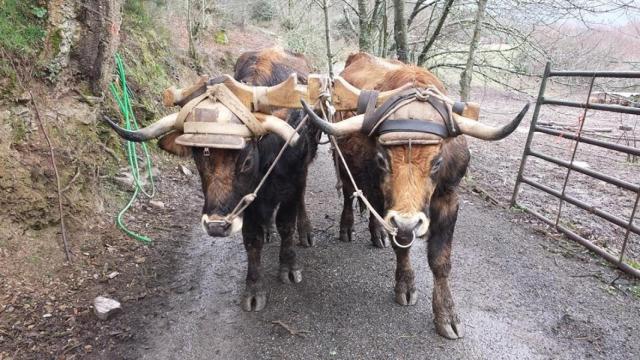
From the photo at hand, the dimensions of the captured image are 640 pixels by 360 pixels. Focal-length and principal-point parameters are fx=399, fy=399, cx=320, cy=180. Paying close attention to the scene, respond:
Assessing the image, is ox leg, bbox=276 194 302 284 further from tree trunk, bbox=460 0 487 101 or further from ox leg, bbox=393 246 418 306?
tree trunk, bbox=460 0 487 101

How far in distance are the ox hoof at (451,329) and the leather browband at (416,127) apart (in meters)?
1.59

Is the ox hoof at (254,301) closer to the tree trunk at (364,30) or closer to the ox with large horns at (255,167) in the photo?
the ox with large horns at (255,167)

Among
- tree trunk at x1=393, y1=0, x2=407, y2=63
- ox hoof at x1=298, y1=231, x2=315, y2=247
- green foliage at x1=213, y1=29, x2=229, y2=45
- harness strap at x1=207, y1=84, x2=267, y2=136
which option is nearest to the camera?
harness strap at x1=207, y1=84, x2=267, y2=136

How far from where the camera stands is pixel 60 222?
3.98m

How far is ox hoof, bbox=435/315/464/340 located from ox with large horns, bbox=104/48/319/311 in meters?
1.47

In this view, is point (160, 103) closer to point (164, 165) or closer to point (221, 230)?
point (164, 165)

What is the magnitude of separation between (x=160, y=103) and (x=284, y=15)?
1516cm

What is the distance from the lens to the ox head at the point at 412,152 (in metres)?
2.59

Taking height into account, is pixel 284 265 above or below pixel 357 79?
below

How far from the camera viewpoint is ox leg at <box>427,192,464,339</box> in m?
3.22

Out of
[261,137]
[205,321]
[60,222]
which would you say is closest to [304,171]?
[261,137]

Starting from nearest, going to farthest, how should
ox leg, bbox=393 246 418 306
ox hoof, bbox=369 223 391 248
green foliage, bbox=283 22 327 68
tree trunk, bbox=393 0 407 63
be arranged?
ox leg, bbox=393 246 418 306 < ox hoof, bbox=369 223 391 248 < tree trunk, bbox=393 0 407 63 < green foliage, bbox=283 22 327 68

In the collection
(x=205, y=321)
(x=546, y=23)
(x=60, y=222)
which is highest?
(x=546, y=23)

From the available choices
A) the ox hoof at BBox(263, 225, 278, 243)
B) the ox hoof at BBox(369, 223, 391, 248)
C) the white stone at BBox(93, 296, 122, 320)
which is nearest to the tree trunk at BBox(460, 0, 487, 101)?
the ox hoof at BBox(369, 223, 391, 248)
